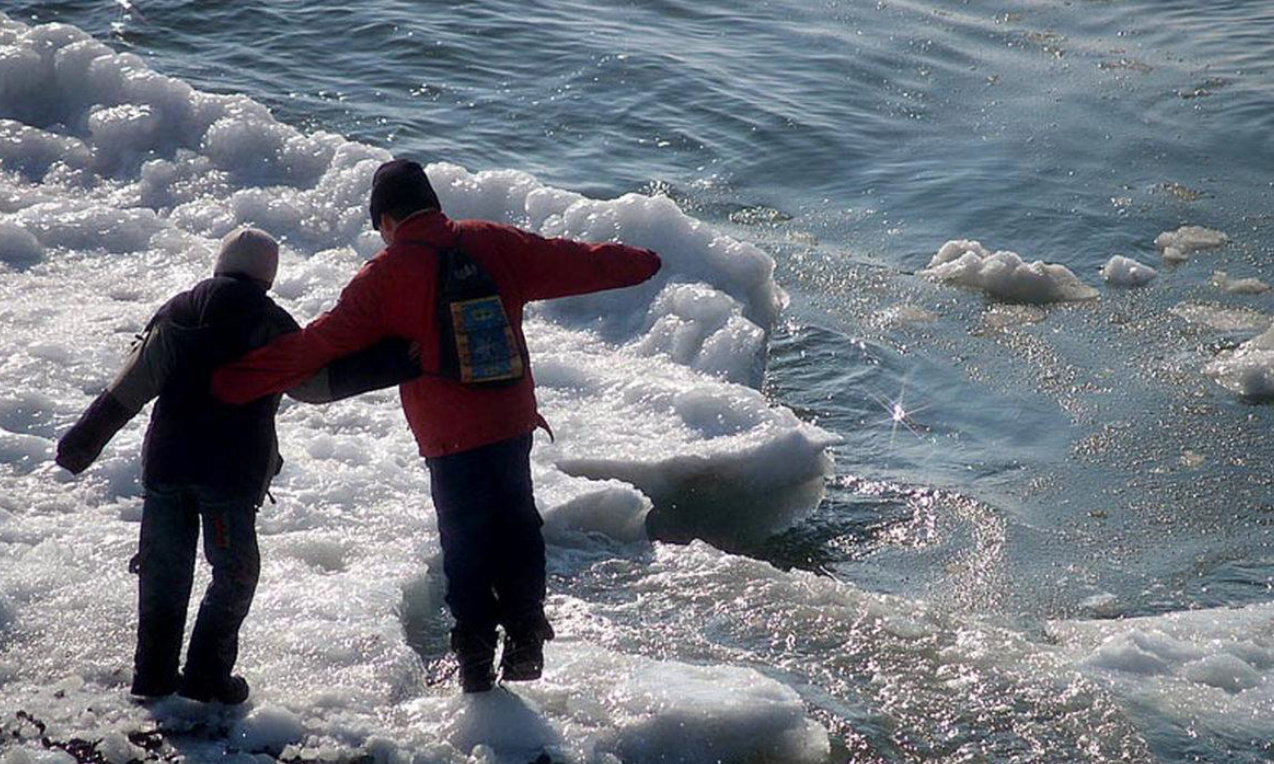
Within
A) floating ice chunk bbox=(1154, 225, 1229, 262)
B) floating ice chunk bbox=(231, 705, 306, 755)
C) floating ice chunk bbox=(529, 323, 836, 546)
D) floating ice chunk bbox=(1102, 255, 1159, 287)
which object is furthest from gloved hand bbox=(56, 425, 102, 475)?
floating ice chunk bbox=(1154, 225, 1229, 262)

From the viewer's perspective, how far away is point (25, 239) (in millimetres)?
9867

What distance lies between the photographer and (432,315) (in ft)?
16.9

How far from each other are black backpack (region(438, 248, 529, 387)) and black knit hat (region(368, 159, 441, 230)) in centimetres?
19

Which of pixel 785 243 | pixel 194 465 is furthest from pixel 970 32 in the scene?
pixel 194 465

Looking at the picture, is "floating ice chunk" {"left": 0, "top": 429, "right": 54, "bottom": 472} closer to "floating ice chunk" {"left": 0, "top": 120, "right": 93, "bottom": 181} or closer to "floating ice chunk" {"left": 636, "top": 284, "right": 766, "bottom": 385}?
"floating ice chunk" {"left": 636, "top": 284, "right": 766, "bottom": 385}

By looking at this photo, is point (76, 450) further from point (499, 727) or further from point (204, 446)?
point (499, 727)

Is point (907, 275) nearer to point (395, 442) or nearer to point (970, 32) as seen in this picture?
point (395, 442)

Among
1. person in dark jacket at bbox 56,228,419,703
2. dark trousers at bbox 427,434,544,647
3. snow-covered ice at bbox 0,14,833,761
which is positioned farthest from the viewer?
snow-covered ice at bbox 0,14,833,761

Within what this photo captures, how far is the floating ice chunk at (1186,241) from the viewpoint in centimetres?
1148

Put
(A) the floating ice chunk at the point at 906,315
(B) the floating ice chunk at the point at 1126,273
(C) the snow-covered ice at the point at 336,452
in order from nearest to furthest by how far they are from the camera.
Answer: (C) the snow-covered ice at the point at 336,452
(A) the floating ice chunk at the point at 906,315
(B) the floating ice chunk at the point at 1126,273

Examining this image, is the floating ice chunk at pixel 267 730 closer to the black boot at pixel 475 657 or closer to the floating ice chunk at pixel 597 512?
the black boot at pixel 475 657

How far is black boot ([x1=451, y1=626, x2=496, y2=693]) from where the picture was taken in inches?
214

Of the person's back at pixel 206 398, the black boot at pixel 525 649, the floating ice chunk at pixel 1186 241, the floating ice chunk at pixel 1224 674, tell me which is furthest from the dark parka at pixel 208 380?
the floating ice chunk at pixel 1186 241

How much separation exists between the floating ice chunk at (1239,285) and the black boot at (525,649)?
6.92 meters
